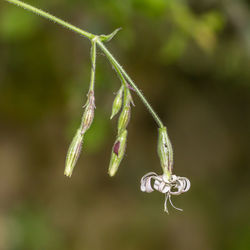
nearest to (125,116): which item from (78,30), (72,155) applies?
(72,155)

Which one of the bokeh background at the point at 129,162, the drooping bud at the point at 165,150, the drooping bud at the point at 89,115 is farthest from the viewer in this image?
the bokeh background at the point at 129,162

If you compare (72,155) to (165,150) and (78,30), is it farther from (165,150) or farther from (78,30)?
(78,30)

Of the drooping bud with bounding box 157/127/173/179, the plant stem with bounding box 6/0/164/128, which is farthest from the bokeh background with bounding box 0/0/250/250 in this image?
the plant stem with bounding box 6/0/164/128

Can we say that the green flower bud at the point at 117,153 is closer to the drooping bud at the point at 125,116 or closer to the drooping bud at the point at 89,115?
the drooping bud at the point at 125,116

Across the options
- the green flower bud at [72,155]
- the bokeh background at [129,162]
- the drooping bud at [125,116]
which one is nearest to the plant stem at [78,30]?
the drooping bud at [125,116]

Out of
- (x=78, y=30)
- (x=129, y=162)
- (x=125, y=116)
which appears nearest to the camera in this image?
(x=78, y=30)

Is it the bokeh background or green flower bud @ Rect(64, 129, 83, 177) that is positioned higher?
the bokeh background

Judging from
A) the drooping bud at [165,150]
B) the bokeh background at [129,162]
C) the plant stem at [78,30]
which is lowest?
the drooping bud at [165,150]

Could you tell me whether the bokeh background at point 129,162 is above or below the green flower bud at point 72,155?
above

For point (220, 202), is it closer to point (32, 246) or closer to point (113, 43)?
point (32, 246)

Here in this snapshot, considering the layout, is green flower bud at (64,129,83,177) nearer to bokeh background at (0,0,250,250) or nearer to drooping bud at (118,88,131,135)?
drooping bud at (118,88,131,135)

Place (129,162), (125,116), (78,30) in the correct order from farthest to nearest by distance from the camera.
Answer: (129,162) < (125,116) < (78,30)
